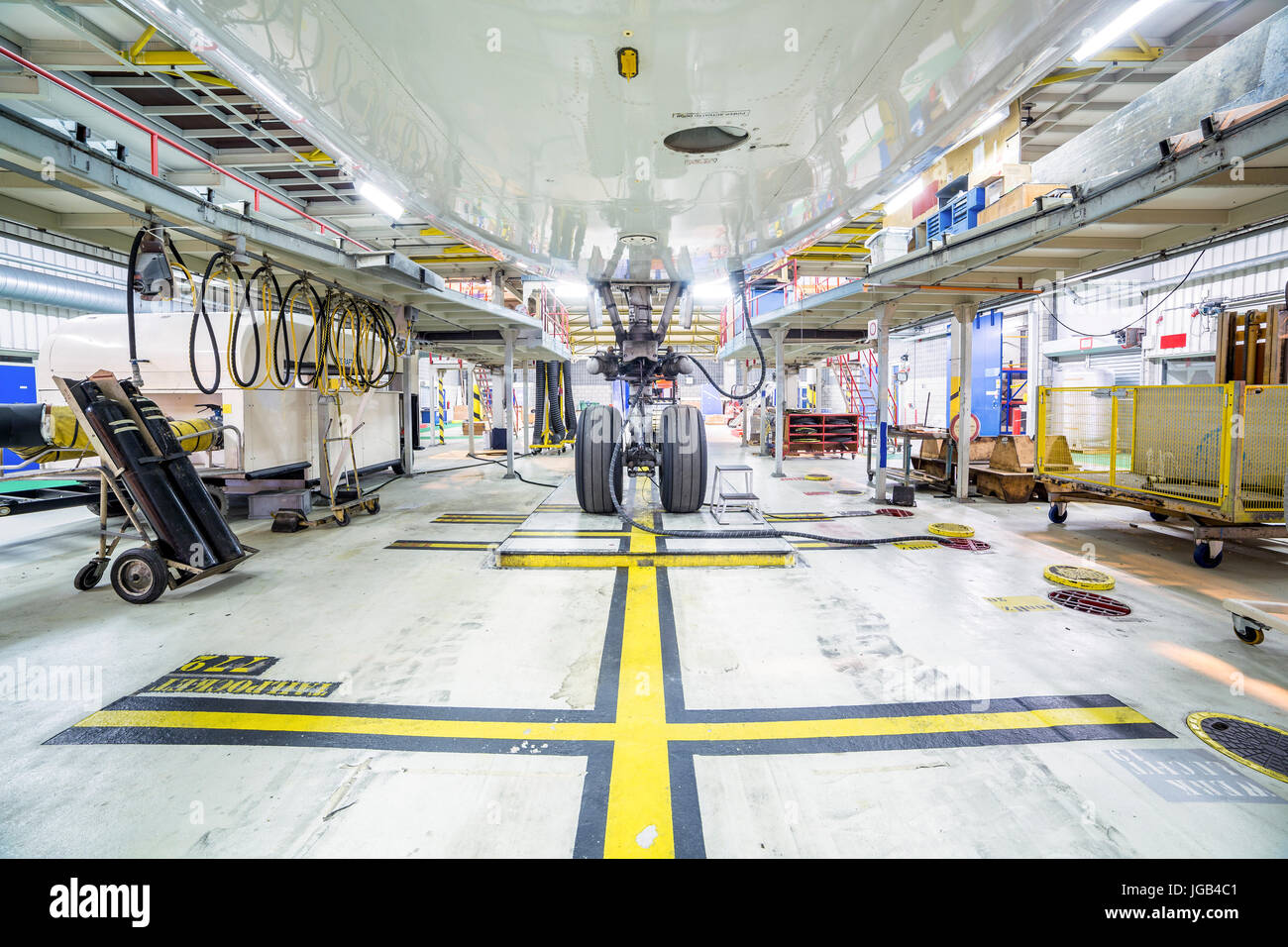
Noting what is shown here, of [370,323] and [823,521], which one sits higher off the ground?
[370,323]

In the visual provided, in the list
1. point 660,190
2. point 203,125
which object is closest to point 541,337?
point 203,125

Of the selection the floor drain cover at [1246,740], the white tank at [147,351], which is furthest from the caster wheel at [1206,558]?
the white tank at [147,351]

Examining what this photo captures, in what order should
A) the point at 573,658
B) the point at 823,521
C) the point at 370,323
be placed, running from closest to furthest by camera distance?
1. the point at 573,658
2. the point at 823,521
3. the point at 370,323

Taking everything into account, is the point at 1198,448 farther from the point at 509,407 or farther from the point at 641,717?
the point at 509,407

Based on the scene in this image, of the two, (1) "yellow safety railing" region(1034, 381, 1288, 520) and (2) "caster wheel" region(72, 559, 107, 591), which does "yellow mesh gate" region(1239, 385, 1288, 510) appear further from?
(2) "caster wheel" region(72, 559, 107, 591)

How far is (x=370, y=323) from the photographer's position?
7441mm

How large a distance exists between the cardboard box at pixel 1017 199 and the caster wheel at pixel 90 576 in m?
8.32

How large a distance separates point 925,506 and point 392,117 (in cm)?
759

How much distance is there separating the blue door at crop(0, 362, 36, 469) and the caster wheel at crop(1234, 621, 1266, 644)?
1463 centimetres

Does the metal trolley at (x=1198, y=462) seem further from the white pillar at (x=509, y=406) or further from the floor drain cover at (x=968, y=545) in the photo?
the white pillar at (x=509, y=406)

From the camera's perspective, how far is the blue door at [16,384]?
344 inches

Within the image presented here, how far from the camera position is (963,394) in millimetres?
7703

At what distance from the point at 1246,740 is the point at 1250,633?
1.36 m

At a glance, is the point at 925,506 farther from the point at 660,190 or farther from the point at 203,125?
the point at 203,125
